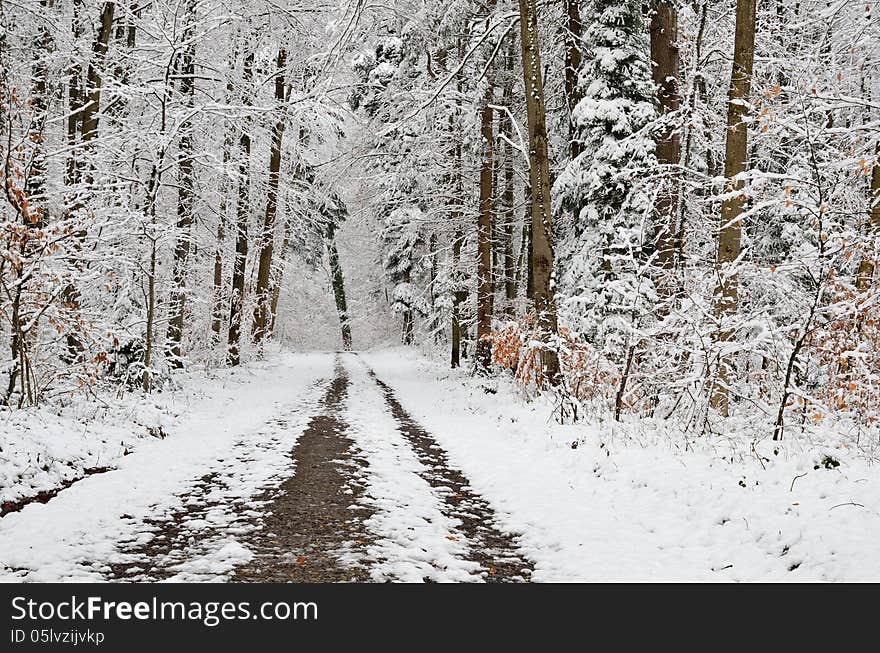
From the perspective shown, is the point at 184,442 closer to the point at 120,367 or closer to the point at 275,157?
the point at 120,367

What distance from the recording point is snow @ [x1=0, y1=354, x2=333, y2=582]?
445 cm

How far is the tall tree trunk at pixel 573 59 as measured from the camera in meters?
13.3

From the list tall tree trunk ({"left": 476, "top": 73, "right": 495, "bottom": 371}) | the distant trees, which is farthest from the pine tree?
tall tree trunk ({"left": 476, "top": 73, "right": 495, "bottom": 371})

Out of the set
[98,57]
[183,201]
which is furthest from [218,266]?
[98,57]

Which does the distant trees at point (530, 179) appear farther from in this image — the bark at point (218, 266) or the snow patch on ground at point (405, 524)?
the snow patch on ground at point (405, 524)

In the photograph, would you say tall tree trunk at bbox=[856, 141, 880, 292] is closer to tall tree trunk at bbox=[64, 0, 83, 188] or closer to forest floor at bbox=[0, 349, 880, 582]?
forest floor at bbox=[0, 349, 880, 582]

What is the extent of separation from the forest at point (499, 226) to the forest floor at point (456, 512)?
0.08 meters

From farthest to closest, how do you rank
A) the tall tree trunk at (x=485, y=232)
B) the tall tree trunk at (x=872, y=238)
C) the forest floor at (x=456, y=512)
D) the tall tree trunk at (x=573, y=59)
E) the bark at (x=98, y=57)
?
the tall tree trunk at (x=485, y=232) → the tall tree trunk at (x=573, y=59) → the bark at (x=98, y=57) → the tall tree trunk at (x=872, y=238) → the forest floor at (x=456, y=512)

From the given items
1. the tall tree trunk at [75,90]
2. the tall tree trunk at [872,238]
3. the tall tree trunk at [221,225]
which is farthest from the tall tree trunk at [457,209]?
the tall tree trunk at [872,238]

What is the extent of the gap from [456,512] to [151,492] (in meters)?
3.29

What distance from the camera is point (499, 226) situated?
18.1m

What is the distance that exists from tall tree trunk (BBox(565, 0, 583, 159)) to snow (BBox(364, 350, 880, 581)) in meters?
8.09
